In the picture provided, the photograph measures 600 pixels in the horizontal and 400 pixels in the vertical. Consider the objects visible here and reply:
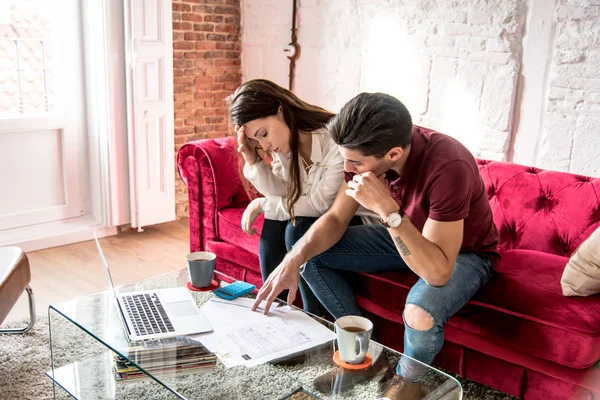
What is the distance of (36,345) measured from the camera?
2422mm

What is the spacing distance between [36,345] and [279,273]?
113 centimetres

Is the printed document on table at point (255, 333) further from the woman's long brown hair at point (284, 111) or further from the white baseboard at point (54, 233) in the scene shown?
the white baseboard at point (54, 233)

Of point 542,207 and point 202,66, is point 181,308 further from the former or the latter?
point 202,66

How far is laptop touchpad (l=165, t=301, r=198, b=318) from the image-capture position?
6.02 ft

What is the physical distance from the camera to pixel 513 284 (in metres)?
2.03

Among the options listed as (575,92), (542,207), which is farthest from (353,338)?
(575,92)

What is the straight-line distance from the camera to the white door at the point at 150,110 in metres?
3.70

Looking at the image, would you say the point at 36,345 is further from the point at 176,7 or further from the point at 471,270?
the point at 176,7

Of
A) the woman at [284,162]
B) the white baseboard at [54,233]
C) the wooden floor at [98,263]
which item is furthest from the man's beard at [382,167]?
the white baseboard at [54,233]

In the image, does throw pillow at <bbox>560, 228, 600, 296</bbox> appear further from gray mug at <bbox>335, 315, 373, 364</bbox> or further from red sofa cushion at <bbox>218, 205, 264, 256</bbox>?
red sofa cushion at <bbox>218, 205, 264, 256</bbox>

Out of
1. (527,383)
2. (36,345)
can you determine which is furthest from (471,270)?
(36,345)

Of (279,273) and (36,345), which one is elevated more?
(279,273)

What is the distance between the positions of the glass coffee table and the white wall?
5.91 feet

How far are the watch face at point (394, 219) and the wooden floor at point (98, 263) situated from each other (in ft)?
5.79
